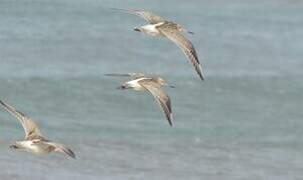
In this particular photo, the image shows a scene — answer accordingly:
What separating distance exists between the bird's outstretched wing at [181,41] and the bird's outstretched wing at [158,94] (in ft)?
1.62

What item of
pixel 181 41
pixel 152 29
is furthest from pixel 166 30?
pixel 181 41

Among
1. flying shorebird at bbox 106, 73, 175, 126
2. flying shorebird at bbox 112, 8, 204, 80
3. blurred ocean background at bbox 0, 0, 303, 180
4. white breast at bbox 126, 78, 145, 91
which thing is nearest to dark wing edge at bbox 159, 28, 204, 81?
flying shorebird at bbox 112, 8, 204, 80

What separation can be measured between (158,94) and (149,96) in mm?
11946

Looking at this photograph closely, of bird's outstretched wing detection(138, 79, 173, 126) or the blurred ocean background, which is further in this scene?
the blurred ocean background

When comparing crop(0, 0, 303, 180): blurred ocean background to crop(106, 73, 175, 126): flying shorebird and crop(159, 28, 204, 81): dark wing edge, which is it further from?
crop(159, 28, 204, 81): dark wing edge

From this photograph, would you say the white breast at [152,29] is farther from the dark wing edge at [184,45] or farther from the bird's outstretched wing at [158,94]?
the bird's outstretched wing at [158,94]

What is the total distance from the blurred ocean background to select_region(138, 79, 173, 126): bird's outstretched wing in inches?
225

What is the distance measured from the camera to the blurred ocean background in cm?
2158

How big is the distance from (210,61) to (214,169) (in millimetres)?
8292

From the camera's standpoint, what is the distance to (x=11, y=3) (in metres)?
32.7

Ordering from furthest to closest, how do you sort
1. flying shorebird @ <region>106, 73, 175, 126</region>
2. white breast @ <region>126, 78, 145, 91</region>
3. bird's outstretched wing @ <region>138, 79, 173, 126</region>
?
white breast @ <region>126, 78, 145, 91</region>
flying shorebird @ <region>106, 73, 175, 126</region>
bird's outstretched wing @ <region>138, 79, 173, 126</region>

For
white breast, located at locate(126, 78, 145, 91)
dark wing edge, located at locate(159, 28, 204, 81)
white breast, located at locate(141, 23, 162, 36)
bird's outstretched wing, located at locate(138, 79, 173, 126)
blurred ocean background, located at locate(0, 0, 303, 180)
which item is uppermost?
white breast, located at locate(141, 23, 162, 36)

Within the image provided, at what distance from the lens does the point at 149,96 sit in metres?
26.0

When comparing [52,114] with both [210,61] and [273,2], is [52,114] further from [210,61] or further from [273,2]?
[273,2]
